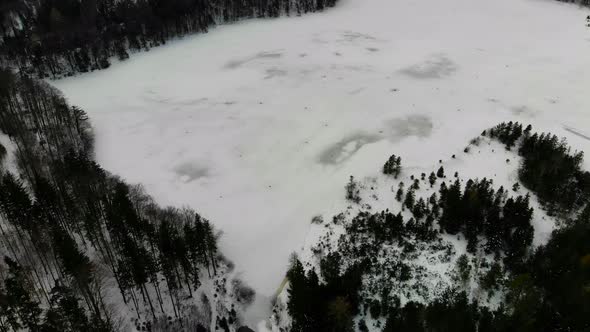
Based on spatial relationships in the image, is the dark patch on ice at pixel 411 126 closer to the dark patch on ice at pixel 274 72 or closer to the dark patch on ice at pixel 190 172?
the dark patch on ice at pixel 274 72

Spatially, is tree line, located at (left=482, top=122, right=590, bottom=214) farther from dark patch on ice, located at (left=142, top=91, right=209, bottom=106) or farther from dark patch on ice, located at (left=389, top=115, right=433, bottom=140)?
dark patch on ice, located at (left=142, top=91, right=209, bottom=106)

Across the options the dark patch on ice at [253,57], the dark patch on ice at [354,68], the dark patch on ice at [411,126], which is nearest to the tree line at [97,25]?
the dark patch on ice at [253,57]

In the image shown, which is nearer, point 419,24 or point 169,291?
point 169,291

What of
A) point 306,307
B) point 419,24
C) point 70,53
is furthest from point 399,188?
point 70,53

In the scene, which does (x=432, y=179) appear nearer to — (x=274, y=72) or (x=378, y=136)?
(x=378, y=136)

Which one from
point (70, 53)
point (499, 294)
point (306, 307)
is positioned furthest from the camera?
point (70, 53)

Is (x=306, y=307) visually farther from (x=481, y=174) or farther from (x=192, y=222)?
(x=481, y=174)

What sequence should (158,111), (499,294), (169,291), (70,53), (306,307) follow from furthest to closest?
(70,53) → (158,111) → (169,291) → (499,294) → (306,307)

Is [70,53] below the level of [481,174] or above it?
above
